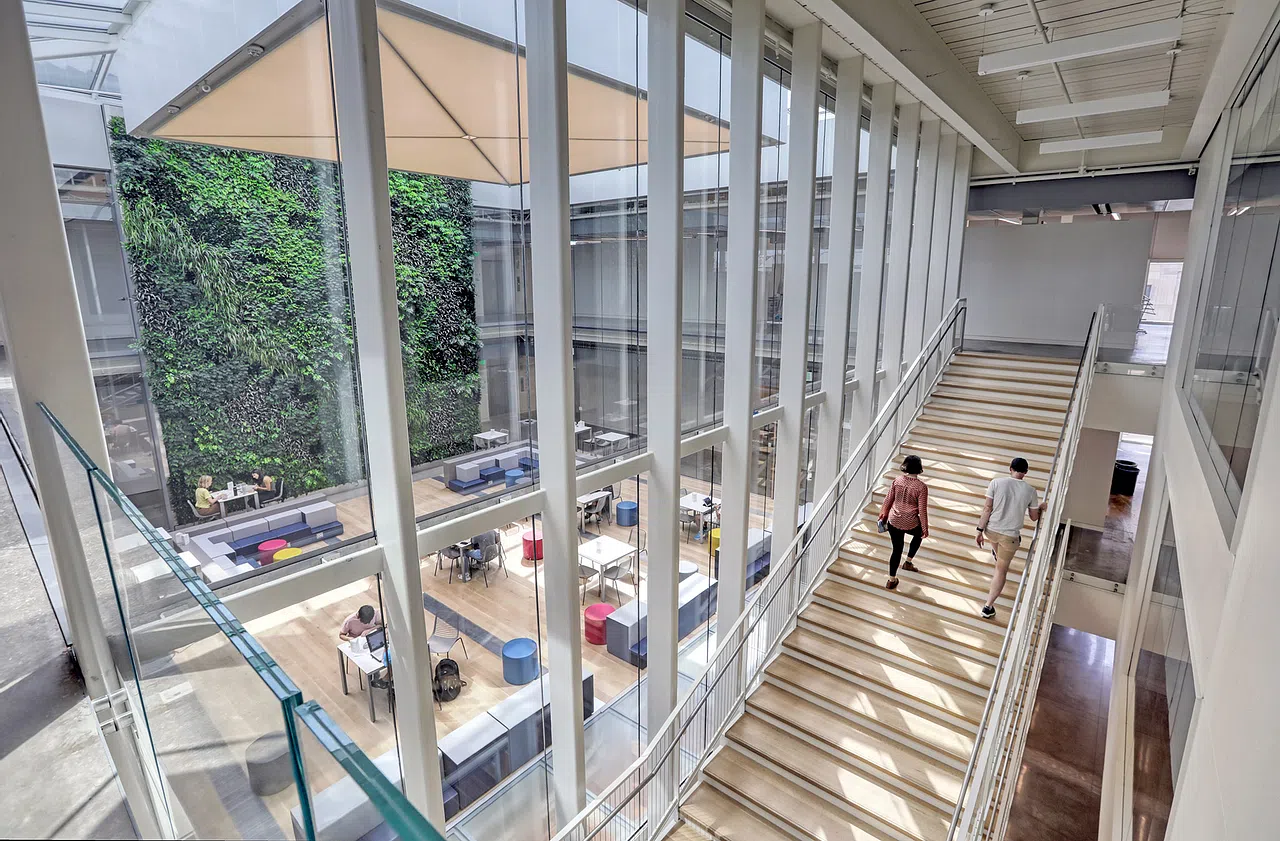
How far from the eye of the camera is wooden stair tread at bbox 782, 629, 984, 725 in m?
7.03

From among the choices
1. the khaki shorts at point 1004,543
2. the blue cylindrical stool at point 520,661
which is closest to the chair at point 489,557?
the blue cylindrical stool at point 520,661

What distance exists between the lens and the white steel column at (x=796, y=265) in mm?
7664

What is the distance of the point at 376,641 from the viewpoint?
14.6ft

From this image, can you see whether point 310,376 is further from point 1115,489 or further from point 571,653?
point 1115,489

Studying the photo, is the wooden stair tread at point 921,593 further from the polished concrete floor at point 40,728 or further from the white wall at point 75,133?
the white wall at point 75,133

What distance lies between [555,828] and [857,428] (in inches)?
292

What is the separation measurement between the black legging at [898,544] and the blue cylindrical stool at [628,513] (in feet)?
10.4

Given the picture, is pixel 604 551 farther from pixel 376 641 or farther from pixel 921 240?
pixel 921 240

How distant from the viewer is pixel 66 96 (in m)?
3.23

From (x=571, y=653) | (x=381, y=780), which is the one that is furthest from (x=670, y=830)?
(x=381, y=780)

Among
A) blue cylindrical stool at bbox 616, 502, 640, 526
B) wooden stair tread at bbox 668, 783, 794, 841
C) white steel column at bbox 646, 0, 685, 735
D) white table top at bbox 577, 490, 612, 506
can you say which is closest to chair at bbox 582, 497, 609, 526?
white table top at bbox 577, 490, 612, 506

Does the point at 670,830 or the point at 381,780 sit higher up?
the point at 381,780

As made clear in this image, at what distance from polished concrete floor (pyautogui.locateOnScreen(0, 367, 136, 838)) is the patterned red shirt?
736cm

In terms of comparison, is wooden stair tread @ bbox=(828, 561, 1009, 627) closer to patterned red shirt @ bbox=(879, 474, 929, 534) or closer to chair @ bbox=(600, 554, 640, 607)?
patterned red shirt @ bbox=(879, 474, 929, 534)
